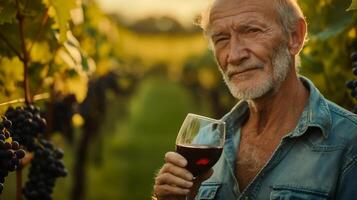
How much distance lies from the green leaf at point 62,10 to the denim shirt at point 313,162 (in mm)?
1241

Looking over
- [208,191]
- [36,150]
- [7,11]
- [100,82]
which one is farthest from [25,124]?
[100,82]

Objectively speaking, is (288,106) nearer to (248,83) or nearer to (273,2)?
(248,83)

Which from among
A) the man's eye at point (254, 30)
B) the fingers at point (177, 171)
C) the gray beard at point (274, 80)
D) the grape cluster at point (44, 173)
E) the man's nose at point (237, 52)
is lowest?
the grape cluster at point (44, 173)

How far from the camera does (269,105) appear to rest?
339 centimetres

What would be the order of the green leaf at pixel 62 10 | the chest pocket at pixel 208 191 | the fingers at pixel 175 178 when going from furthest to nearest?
the green leaf at pixel 62 10
the chest pocket at pixel 208 191
the fingers at pixel 175 178

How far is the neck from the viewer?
10.9ft

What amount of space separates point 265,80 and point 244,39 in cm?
22

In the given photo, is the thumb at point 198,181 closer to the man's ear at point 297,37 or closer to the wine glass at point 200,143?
the wine glass at point 200,143

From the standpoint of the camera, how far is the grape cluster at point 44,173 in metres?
4.28

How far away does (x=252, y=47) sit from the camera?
3.24 m

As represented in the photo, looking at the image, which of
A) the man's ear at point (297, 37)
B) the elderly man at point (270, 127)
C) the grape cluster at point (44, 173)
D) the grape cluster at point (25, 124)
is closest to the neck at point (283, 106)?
the elderly man at point (270, 127)

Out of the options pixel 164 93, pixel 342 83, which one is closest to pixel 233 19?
pixel 342 83

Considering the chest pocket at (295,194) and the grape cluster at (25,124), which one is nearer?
the chest pocket at (295,194)

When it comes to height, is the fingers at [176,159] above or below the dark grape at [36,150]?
above
